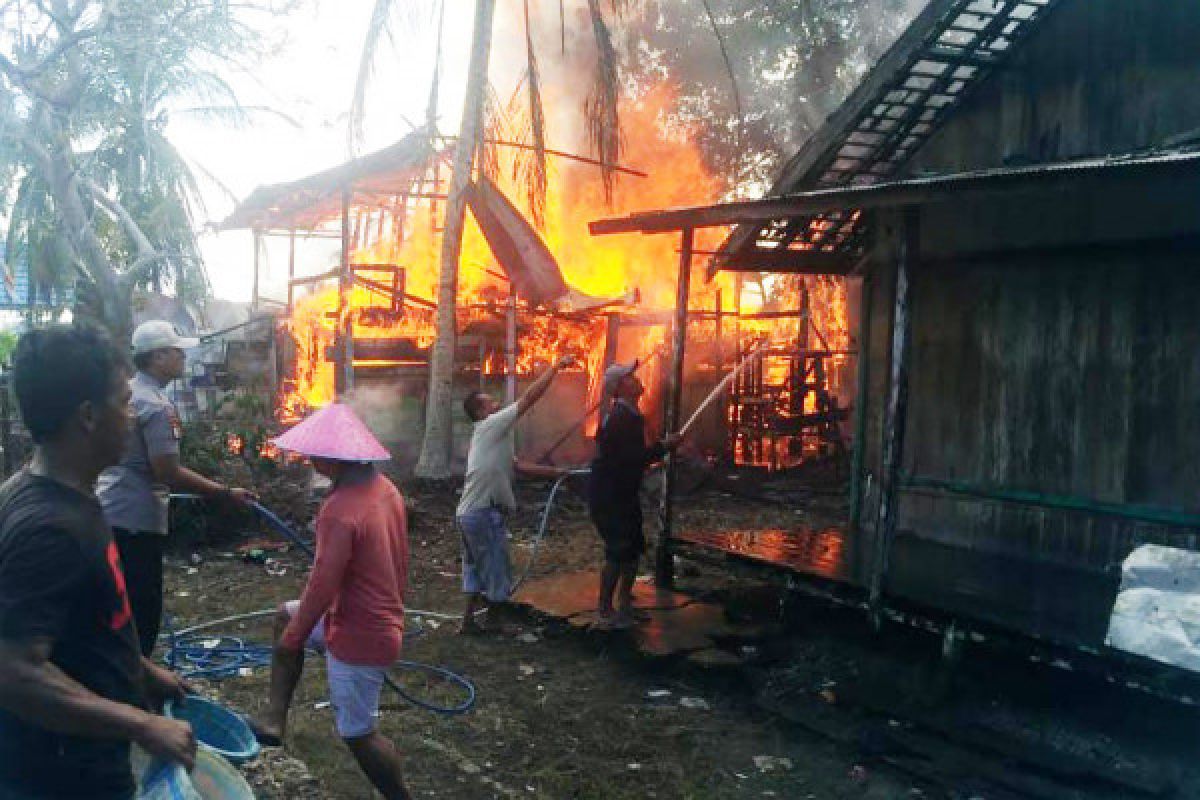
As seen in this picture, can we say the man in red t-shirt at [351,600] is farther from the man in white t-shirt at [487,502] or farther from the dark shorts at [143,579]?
the man in white t-shirt at [487,502]

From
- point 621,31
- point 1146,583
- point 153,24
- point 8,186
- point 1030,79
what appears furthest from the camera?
point 621,31

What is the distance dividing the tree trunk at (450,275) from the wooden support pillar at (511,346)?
4.52 feet

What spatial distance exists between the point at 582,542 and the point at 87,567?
9.34 metres

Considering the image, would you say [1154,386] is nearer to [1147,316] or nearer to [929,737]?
[1147,316]

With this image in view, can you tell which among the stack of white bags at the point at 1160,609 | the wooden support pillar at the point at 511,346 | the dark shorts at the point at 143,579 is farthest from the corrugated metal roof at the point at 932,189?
the wooden support pillar at the point at 511,346

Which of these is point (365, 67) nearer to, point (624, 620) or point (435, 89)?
point (435, 89)

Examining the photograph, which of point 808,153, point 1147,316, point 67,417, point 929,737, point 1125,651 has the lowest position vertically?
point 929,737

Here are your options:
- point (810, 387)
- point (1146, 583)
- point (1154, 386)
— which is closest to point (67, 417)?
point (1146, 583)

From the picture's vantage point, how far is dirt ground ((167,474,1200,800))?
5.36 m

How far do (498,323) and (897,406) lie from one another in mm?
9166

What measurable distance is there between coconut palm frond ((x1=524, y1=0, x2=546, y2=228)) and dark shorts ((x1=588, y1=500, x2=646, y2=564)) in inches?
280

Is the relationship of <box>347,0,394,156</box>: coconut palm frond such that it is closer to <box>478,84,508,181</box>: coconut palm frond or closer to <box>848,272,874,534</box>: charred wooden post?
<box>478,84,508,181</box>: coconut palm frond

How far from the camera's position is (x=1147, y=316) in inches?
280

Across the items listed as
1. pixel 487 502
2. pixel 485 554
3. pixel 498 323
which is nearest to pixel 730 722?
pixel 485 554
